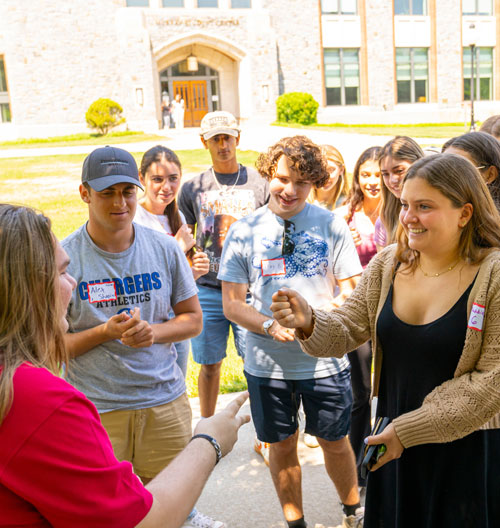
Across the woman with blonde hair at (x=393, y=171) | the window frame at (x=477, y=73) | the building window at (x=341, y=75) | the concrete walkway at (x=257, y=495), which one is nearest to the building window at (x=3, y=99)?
the building window at (x=341, y=75)

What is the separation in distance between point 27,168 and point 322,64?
2141 centimetres

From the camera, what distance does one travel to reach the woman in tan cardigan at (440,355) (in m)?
2.27

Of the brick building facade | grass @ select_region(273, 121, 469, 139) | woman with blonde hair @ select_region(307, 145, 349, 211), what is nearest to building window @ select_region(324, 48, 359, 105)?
the brick building facade

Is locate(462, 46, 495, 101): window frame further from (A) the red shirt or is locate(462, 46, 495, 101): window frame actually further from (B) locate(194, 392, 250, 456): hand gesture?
(A) the red shirt

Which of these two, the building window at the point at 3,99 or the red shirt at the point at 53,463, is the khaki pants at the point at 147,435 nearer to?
the red shirt at the point at 53,463

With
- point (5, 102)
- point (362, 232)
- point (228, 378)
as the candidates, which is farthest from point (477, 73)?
point (362, 232)

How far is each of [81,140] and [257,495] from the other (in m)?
26.8

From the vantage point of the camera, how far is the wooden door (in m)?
35.2

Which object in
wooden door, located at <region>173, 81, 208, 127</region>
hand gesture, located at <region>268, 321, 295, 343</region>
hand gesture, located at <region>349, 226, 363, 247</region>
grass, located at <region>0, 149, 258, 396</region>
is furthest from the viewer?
wooden door, located at <region>173, 81, 208, 127</region>

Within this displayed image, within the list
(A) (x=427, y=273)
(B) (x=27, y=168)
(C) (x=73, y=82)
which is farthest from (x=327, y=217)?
(C) (x=73, y=82)

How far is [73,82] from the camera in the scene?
31.4 m

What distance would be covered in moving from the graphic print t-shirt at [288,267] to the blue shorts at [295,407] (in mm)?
51

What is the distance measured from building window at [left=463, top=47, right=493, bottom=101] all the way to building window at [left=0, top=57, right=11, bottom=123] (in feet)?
87.8

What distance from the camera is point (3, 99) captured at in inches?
1262
